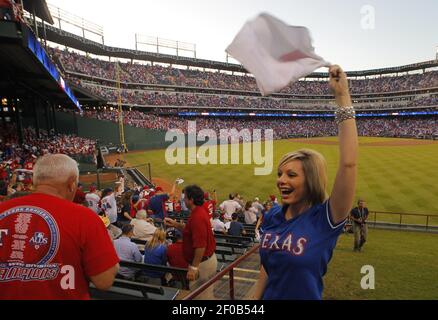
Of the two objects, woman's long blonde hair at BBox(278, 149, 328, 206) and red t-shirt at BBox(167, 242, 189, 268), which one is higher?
woman's long blonde hair at BBox(278, 149, 328, 206)

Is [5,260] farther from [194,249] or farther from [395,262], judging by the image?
[395,262]

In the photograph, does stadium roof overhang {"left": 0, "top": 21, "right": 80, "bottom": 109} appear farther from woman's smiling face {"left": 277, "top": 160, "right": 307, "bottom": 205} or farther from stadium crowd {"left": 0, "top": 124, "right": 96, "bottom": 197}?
woman's smiling face {"left": 277, "top": 160, "right": 307, "bottom": 205}

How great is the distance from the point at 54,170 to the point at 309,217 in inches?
76.9

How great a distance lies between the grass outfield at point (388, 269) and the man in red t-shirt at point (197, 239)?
3.48 meters

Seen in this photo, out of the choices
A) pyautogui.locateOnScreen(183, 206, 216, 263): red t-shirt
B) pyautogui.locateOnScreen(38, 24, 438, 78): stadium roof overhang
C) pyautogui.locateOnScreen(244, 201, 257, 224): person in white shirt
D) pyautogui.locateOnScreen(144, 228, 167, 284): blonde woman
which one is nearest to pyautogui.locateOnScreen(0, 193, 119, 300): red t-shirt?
pyautogui.locateOnScreen(183, 206, 216, 263): red t-shirt

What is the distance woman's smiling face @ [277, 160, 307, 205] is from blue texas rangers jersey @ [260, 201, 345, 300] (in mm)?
128

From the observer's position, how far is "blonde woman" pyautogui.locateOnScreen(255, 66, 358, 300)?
1958mm

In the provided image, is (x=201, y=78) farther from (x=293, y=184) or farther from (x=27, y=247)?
(x=27, y=247)

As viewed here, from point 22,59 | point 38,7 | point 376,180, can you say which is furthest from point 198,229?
point 38,7

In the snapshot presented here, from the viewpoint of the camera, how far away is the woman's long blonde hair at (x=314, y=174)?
2.21m

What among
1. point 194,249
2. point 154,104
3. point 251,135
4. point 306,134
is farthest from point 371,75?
point 194,249

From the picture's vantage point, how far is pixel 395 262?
9.27 metres

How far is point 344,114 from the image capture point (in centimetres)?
196

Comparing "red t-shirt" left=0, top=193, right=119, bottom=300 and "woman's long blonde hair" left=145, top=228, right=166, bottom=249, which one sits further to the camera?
"woman's long blonde hair" left=145, top=228, right=166, bottom=249
